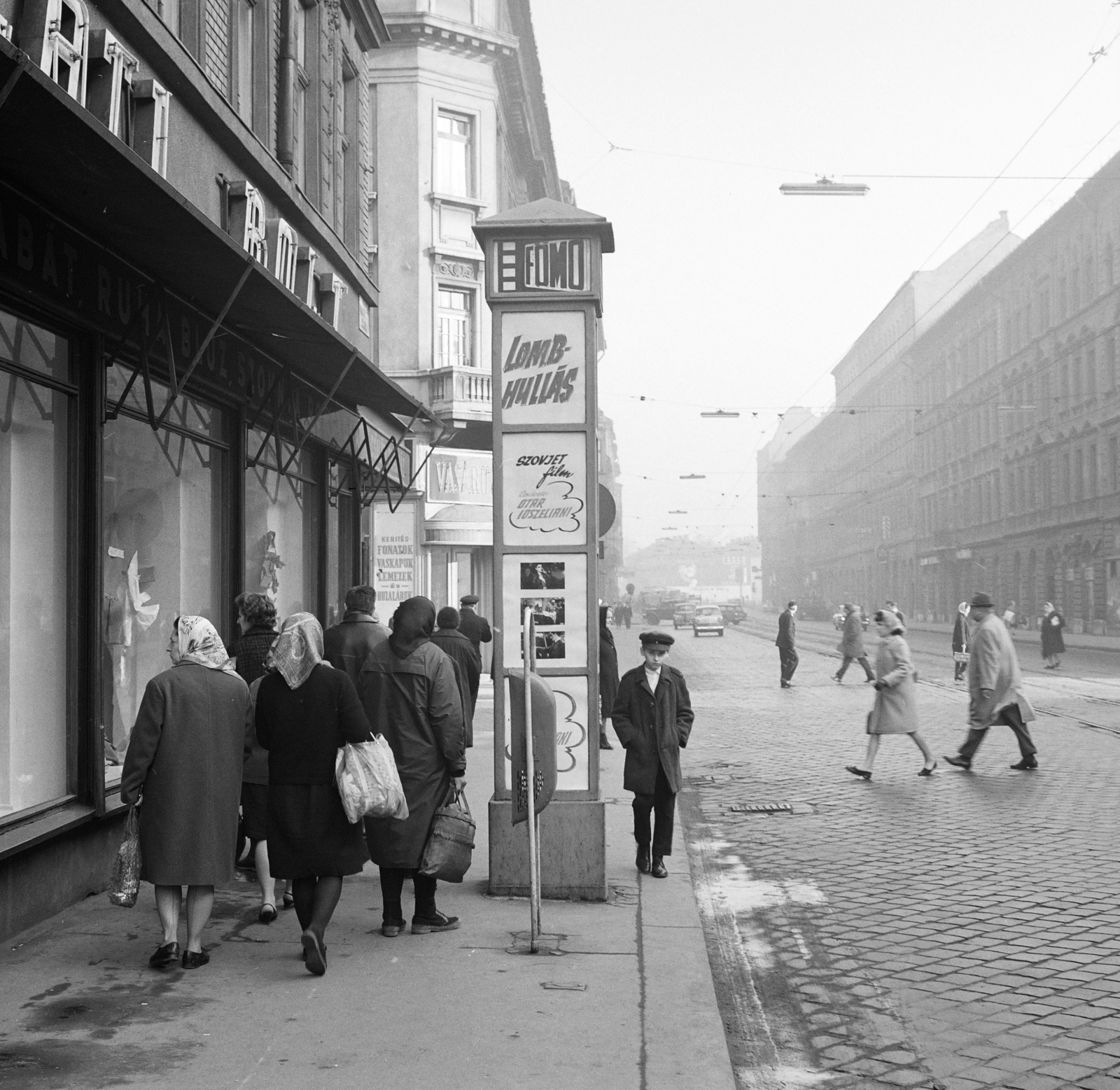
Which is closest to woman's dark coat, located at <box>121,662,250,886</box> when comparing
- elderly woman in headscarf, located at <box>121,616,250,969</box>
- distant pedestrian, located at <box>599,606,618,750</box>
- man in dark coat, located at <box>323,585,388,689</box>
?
elderly woman in headscarf, located at <box>121,616,250,969</box>

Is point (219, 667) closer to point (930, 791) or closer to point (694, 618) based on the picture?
point (930, 791)

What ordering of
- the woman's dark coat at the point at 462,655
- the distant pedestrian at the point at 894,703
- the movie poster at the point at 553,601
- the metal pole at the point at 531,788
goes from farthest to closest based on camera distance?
the distant pedestrian at the point at 894,703
the woman's dark coat at the point at 462,655
the movie poster at the point at 553,601
the metal pole at the point at 531,788

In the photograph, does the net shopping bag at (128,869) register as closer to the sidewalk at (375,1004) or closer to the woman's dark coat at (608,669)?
the sidewalk at (375,1004)

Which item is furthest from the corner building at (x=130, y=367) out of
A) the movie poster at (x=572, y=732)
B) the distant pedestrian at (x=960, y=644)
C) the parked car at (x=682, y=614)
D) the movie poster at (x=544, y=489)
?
the parked car at (x=682, y=614)

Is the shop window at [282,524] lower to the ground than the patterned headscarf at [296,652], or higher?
higher

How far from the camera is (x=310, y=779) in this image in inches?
241

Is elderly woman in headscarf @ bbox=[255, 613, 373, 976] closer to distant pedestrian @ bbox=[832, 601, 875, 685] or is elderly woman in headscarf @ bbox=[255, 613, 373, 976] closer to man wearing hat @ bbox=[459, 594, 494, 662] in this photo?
man wearing hat @ bbox=[459, 594, 494, 662]

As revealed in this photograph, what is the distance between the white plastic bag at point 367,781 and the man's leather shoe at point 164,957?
37.6 inches

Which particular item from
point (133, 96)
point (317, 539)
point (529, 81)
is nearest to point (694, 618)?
point (529, 81)

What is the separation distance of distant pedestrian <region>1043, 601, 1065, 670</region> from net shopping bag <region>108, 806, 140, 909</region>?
2689 centimetres

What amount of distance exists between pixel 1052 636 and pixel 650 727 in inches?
973

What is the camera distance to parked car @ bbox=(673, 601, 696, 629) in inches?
2886

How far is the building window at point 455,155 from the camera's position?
28.9 meters

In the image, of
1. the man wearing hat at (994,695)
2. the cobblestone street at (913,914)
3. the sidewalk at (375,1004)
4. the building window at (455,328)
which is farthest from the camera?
the building window at (455,328)
